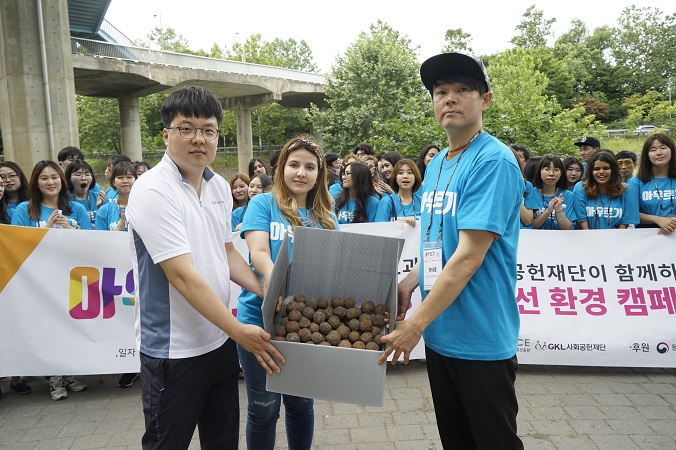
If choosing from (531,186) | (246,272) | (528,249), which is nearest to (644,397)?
(528,249)

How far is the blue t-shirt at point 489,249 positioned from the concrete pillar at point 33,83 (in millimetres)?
13745

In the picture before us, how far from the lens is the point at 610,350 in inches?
177

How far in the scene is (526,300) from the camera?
15.7ft

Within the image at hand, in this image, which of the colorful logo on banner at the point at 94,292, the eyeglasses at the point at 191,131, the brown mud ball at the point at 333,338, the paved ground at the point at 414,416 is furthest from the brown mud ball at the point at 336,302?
the colorful logo on banner at the point at 94,292

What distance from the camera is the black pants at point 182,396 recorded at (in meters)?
2.06

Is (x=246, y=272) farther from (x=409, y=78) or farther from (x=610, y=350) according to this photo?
(x=409, y=78)

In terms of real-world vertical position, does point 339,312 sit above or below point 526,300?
above

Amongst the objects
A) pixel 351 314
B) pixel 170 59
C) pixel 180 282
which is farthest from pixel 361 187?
pixel 170 59

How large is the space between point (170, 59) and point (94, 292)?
24.6 m

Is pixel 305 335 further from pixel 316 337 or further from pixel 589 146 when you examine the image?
pixel 589 146

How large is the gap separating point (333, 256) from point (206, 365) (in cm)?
77

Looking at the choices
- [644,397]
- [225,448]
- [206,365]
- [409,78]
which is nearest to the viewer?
[206,365]

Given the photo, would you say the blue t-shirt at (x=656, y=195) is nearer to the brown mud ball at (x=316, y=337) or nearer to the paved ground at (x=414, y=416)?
the paved ground at (x=414, y=416)

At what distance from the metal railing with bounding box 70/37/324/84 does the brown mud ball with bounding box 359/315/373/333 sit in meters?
23.5
